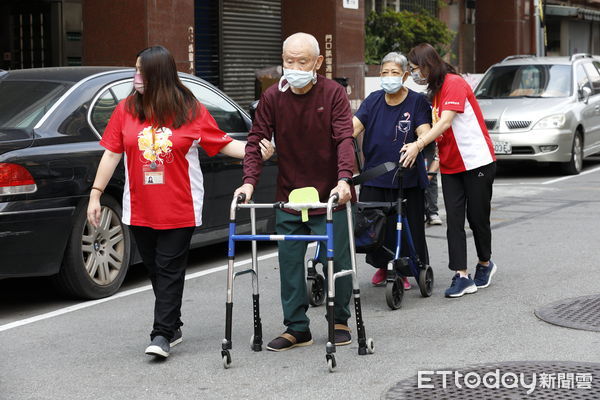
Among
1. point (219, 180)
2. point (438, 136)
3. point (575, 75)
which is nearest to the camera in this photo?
point (438, 136)

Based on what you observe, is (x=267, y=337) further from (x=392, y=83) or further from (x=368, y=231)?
(x=392, y=83)

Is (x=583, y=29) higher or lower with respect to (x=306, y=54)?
higher

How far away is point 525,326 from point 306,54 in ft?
6.93

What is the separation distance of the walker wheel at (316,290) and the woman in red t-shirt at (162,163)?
1.37 meters

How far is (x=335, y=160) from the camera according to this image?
20.1 ft

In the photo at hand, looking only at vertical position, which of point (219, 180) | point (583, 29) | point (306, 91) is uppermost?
point (583, 29)

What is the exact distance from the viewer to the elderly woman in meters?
7.48

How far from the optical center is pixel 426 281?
299 inches

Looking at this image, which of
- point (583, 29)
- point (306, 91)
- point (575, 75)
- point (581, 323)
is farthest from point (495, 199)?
point (583, 29)

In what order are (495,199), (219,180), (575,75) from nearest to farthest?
(219,180) → (495,199) → (575,75)

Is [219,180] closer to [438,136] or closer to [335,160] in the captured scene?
[438,136]

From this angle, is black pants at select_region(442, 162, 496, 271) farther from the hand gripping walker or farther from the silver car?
the silver car

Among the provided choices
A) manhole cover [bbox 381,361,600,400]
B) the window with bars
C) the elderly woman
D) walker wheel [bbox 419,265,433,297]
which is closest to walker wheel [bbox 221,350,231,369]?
manhole cover [bbox 381,361,600,400]

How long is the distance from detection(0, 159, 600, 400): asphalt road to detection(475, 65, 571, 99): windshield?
7.44 meters
